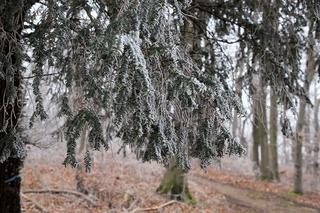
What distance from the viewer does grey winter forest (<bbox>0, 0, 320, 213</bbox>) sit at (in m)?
3.25

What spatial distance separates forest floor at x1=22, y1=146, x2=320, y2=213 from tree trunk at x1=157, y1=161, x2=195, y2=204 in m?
0.28

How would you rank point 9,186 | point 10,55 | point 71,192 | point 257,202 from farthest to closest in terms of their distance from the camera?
point 257,202
point 71,192
point 9,186
point 10,55

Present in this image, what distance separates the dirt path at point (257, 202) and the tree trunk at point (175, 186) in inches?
70.9

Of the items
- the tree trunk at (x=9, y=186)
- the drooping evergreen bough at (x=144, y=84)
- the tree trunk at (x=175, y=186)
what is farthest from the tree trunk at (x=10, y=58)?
the tree trunk at (x=175, y=186)

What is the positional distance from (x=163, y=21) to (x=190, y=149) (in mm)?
1440

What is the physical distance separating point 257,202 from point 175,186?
11.3 feet

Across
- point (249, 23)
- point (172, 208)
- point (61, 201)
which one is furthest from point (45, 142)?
point (249, 23)

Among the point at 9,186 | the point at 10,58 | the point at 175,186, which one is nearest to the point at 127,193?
the point at 175,186

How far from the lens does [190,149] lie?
4188 mm

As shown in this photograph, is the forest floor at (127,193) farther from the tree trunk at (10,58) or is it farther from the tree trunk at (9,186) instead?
the tree trunk at (10,58)

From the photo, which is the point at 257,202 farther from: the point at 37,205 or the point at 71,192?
the point at 37,205

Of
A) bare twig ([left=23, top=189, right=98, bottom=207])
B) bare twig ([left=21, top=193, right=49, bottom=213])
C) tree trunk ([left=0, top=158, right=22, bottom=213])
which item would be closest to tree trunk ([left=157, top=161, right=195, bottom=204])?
bare twig ([left=23, top=189, right=98, bottom=207])

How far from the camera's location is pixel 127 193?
34.5 feet

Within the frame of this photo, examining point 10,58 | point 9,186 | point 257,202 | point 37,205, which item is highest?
point 10,58
